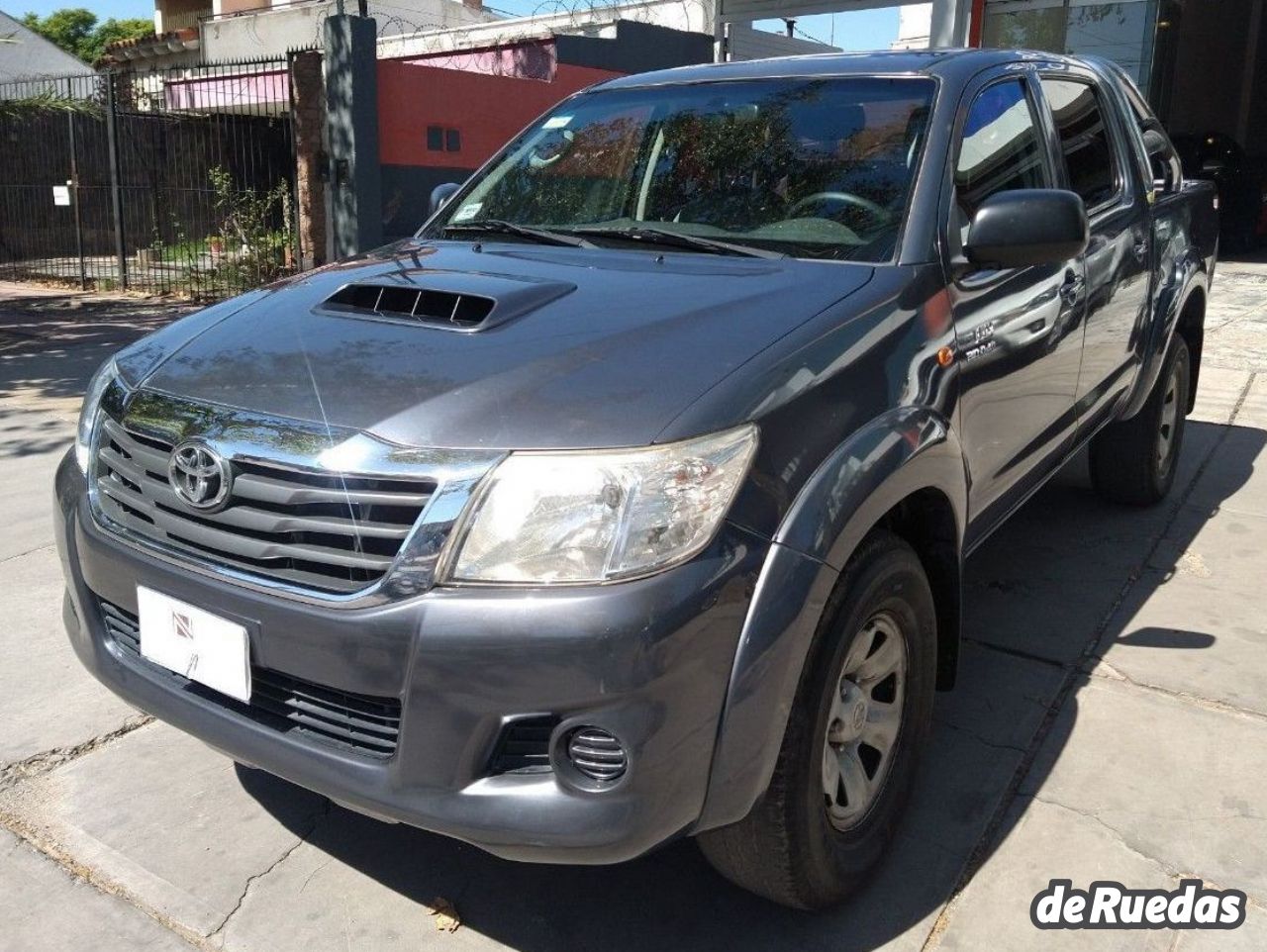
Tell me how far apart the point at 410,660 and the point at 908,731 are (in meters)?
1.21

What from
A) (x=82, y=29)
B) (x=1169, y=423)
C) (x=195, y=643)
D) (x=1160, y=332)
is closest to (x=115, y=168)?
(x=1169, y=423)

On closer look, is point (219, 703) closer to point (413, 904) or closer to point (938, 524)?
point (413, 904)

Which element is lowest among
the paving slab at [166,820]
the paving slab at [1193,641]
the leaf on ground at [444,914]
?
the leaf on ground at [444,914]

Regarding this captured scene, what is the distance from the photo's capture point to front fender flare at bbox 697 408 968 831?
1979mm

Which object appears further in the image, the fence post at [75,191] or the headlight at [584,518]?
the fence post at [75,191]

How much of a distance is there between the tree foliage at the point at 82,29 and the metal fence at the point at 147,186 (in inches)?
2058

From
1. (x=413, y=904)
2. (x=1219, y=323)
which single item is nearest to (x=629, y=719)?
(x=413, y=904)

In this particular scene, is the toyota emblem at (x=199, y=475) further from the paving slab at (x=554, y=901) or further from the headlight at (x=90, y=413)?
the paving slab at (x=554, y=901)

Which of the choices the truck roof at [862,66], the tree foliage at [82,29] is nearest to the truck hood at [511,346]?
the truck roof at [862,66]

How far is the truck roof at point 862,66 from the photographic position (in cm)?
318

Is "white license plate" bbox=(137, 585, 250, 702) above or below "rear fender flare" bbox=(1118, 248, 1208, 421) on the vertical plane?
below

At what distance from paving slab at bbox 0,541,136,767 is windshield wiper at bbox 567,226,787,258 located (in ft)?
6.23

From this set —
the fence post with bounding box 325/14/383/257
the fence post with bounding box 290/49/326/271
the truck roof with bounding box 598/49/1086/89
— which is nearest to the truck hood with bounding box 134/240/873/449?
the truck roof with bounding box 598/49/1086/89

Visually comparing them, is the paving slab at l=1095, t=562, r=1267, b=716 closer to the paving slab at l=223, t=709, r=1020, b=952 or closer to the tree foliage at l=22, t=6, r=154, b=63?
the paving slab at l=223, t=709, r=1020, b=952
